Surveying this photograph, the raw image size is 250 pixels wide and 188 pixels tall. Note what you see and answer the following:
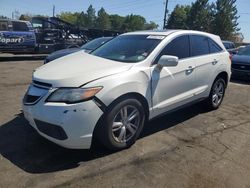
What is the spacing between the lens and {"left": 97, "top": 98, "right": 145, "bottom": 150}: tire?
13.2 feet

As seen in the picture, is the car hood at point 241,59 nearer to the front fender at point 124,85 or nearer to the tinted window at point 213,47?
the tinted window at point 213,47

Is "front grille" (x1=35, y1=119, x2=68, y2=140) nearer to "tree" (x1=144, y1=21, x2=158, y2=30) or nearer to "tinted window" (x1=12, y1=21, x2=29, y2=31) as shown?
"tinted window" (x1=12, y1=21, x2=29, y2=31)

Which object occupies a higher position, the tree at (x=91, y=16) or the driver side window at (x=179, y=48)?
the tree at (x=91, y=16)

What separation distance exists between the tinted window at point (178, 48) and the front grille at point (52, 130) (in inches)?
78.9

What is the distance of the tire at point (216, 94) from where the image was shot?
6.33 m

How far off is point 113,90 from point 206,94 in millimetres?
2727

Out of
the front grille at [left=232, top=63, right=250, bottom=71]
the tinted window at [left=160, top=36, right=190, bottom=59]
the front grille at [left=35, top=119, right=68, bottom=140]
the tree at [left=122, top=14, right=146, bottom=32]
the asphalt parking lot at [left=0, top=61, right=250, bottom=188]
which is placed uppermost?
the tree at [left=122, top=14, right=146, bottom=32]

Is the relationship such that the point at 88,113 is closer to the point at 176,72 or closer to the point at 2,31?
the point at 176,72

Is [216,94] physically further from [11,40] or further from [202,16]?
[202,16]

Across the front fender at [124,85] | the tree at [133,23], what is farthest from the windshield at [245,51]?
the tree at [133,23]

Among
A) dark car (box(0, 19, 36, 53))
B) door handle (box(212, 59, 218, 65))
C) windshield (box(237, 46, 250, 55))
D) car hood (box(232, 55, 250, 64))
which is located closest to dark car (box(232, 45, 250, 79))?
car hood (box(232, 55, 250, 64))

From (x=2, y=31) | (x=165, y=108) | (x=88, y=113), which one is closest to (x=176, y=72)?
(x=165, y=108)

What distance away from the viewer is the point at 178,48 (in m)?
5.28

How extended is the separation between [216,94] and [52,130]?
3.91 m
